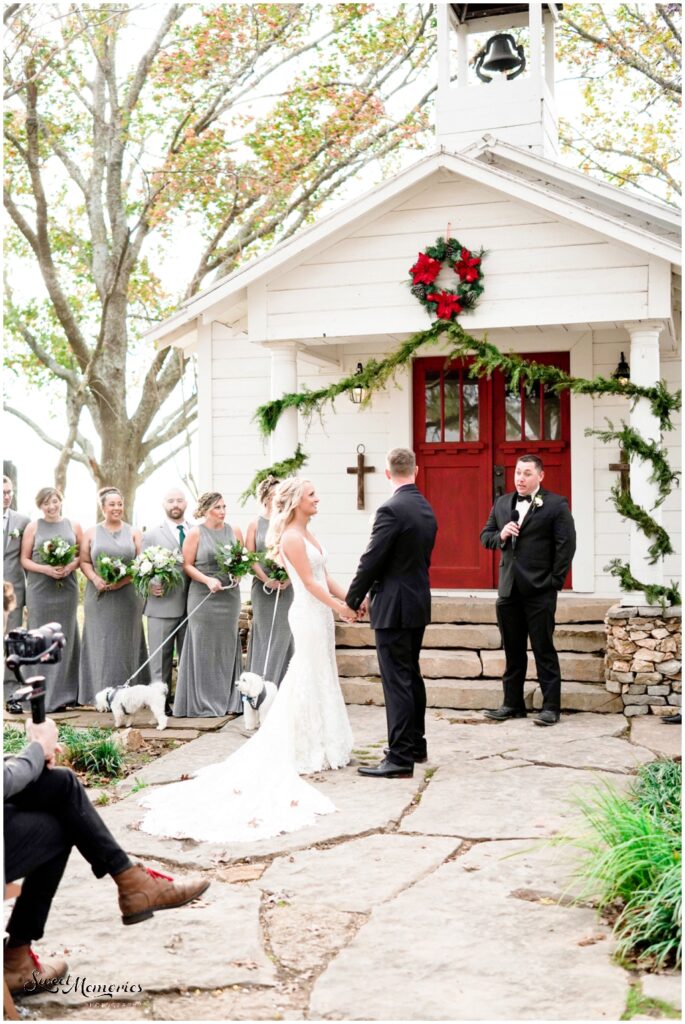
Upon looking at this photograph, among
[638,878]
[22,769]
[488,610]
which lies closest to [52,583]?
[488,610]

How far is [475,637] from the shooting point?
32.9 ft

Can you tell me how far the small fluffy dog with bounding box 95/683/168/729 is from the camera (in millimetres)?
8625

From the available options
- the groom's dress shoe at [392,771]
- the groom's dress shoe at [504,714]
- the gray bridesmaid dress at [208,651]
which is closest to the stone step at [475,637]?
the groom's dress shoe at [504,714]

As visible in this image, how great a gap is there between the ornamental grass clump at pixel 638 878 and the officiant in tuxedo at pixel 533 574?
10.7 feet

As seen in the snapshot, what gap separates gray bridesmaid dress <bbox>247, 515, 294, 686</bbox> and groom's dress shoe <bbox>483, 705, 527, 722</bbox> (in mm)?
1887

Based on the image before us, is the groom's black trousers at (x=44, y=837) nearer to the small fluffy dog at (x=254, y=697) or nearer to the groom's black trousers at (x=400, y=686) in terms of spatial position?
the groom's black trousers at (x=400, y=686)

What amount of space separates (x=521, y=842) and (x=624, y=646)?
3.90 meters

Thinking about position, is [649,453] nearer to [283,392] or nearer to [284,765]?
[283,392]

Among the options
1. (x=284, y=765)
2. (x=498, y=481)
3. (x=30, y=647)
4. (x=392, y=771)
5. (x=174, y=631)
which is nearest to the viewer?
(x=30, y=647)

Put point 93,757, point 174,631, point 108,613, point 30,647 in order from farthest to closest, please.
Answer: point 108,613 → point 174,631 → point 93,757 → point 30,647

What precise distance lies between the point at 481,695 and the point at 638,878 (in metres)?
4.81

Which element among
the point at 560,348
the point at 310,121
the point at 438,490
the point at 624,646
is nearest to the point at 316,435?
the point at 438,490

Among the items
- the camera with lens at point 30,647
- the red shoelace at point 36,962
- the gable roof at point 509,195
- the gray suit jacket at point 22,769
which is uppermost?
the gable roof at point 509,195

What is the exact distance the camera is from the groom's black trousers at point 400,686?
710 cm
